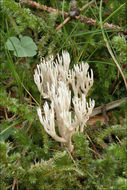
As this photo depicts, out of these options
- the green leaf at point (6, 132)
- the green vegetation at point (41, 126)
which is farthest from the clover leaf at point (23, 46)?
the green leaf at point (6, 132)

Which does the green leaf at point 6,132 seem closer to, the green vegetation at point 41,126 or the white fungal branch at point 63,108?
the green vegetation at point 41,126

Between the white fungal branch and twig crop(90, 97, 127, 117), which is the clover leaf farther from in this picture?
twig crop(90, 97, 127, 117)

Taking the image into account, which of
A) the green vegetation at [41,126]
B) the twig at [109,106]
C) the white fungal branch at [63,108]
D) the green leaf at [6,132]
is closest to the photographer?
the green vegetation at [41,126]

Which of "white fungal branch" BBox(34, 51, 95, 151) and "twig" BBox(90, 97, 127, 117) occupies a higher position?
"white fungal branch" BBox(34, 51, 95, 151)

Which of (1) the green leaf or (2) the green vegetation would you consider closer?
(2) the green vegetation

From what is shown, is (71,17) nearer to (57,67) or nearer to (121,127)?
(57,67)

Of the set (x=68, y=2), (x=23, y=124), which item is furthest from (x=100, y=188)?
(x=68, y=2)

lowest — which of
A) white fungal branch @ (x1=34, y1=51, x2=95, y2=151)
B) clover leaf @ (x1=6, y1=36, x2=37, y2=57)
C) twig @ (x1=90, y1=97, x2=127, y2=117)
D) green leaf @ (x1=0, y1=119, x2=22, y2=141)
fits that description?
twig @ (x1=90, y1=97, x2=127, y2=117)

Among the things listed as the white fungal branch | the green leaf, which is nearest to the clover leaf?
the white fungal branch
